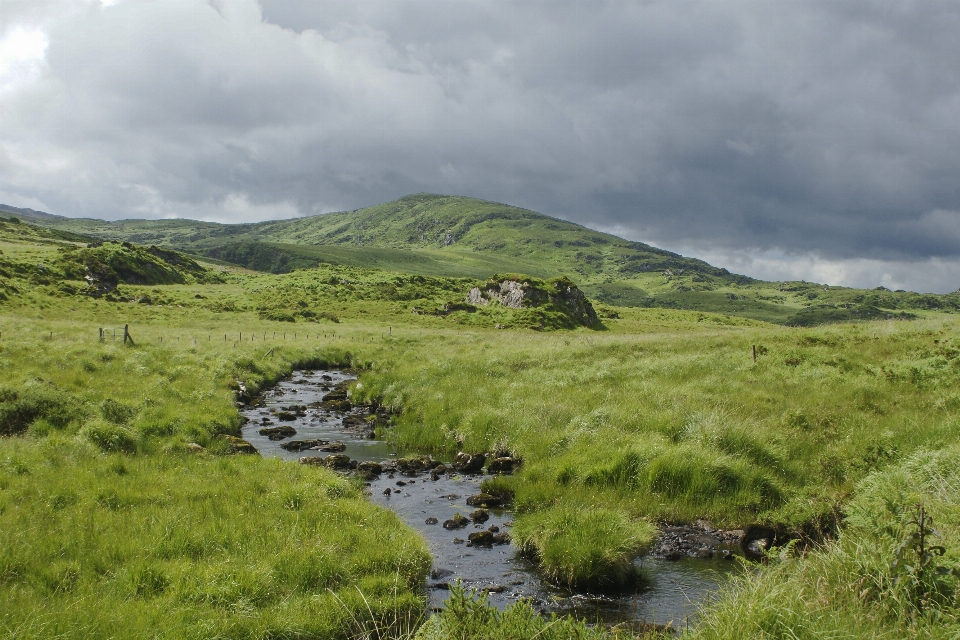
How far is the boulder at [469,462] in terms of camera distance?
17.9 meters

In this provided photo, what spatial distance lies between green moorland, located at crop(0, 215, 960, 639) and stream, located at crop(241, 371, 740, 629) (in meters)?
0.48

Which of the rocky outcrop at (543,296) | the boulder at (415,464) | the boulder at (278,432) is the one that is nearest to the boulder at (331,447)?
the boulder at (278,432)

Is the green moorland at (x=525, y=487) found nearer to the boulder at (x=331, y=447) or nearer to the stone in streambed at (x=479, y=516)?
the stone in streambed at (x=479, y=516)

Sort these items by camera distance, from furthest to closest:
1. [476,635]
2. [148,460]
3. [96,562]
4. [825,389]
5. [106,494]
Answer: [825,389] → [148,460] → [106,494] → [96,562] → [476,635]

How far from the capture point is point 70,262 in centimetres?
11656

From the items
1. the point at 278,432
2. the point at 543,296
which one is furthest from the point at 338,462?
the point at 543,296

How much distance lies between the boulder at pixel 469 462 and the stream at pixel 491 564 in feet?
2.09

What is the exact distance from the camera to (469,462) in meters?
18.0

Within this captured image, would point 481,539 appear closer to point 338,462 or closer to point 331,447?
point 338,462

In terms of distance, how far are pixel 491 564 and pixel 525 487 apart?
11.6 feet

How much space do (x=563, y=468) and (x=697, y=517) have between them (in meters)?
3.55

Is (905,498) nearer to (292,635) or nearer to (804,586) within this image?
(804,586)

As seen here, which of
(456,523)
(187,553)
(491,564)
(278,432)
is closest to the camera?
(187,553)

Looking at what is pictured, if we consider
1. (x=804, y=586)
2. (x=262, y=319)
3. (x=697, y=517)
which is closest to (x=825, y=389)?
(x=697, y=517)
